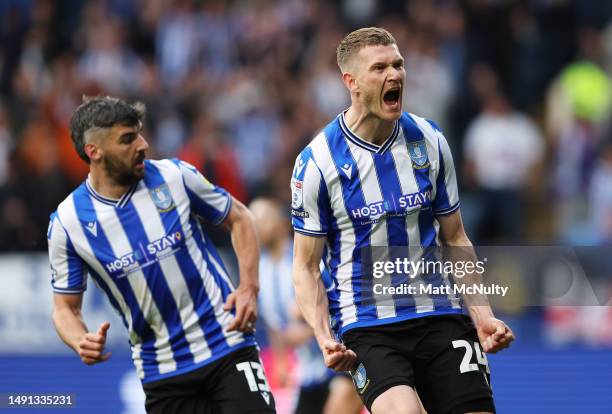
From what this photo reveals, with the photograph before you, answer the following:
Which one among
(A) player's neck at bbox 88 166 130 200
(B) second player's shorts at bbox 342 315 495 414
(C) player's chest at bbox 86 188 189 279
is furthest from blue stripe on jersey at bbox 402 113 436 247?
(A) player's neck at bbox 88 166 130 200

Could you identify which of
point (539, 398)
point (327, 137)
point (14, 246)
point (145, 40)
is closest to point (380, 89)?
point (327, 137)

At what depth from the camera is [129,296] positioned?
6.10 meters

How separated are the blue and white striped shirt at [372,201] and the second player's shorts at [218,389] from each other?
2.00 feet

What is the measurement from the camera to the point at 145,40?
15.0m

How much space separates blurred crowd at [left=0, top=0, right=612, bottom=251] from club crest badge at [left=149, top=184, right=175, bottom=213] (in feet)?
19.6

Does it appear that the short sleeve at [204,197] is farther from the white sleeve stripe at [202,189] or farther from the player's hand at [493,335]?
the player's hand at [493,335]

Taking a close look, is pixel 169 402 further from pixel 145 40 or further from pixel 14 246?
pixel 145 40

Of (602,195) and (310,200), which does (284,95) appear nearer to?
(602,195)

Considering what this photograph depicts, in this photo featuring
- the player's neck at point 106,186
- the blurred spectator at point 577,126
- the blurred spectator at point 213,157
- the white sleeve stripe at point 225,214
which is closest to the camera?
the player's neck at point 106,186

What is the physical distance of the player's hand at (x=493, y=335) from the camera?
532 cm

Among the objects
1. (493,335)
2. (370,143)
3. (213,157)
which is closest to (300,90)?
(213,157)

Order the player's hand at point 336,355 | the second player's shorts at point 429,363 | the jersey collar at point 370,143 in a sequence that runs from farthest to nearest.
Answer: the jersey collar at point 370,143 < the second player's shorts at point 429,363 < the player's hand at point 336,355

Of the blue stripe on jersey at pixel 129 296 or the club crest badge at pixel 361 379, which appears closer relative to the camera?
the club crest badge at pixel 361 379

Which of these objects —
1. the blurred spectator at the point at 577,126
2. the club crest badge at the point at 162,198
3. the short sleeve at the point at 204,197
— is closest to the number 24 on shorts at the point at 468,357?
the short sleeve at the point at 204,197
